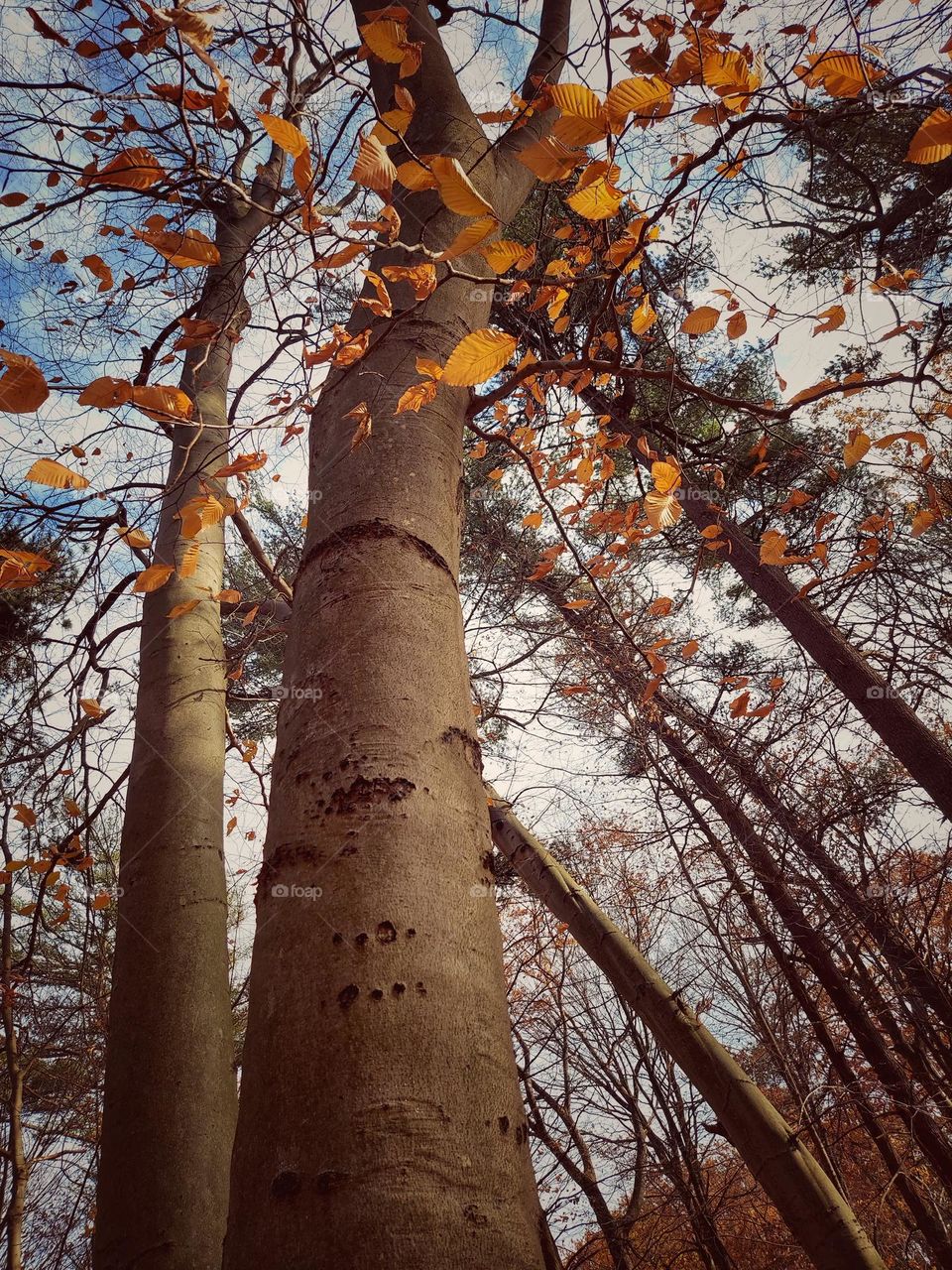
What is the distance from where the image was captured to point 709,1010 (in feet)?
15.9

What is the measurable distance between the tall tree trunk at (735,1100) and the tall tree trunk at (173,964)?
1186mm

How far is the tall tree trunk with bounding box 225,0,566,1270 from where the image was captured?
53 cm

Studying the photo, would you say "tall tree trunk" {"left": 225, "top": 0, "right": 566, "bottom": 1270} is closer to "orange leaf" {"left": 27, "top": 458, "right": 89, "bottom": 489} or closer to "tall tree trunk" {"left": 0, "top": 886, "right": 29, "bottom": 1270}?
"orange leaf" {"left": 27, "top": 458, "right": 89, "bottom": 489}

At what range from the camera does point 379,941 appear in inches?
26.2

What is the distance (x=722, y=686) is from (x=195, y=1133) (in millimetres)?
2436

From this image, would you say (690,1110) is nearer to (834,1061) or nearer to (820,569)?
(834,1061)

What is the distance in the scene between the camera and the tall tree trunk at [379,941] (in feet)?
1.74

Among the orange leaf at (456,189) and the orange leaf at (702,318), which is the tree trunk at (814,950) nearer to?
the orange leaf at (702,318)

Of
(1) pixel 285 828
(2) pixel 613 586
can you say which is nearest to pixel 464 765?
(1) pixel 285 828

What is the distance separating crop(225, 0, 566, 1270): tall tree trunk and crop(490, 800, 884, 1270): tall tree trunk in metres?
1.50

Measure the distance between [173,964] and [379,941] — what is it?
123 cm

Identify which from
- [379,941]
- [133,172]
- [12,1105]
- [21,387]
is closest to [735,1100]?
[379,941]

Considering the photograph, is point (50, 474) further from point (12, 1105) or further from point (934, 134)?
point (12, 1105)

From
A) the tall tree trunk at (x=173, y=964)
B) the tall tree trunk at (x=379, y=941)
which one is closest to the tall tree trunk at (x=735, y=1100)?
the tall tree trunk at (x=173, y=964)
